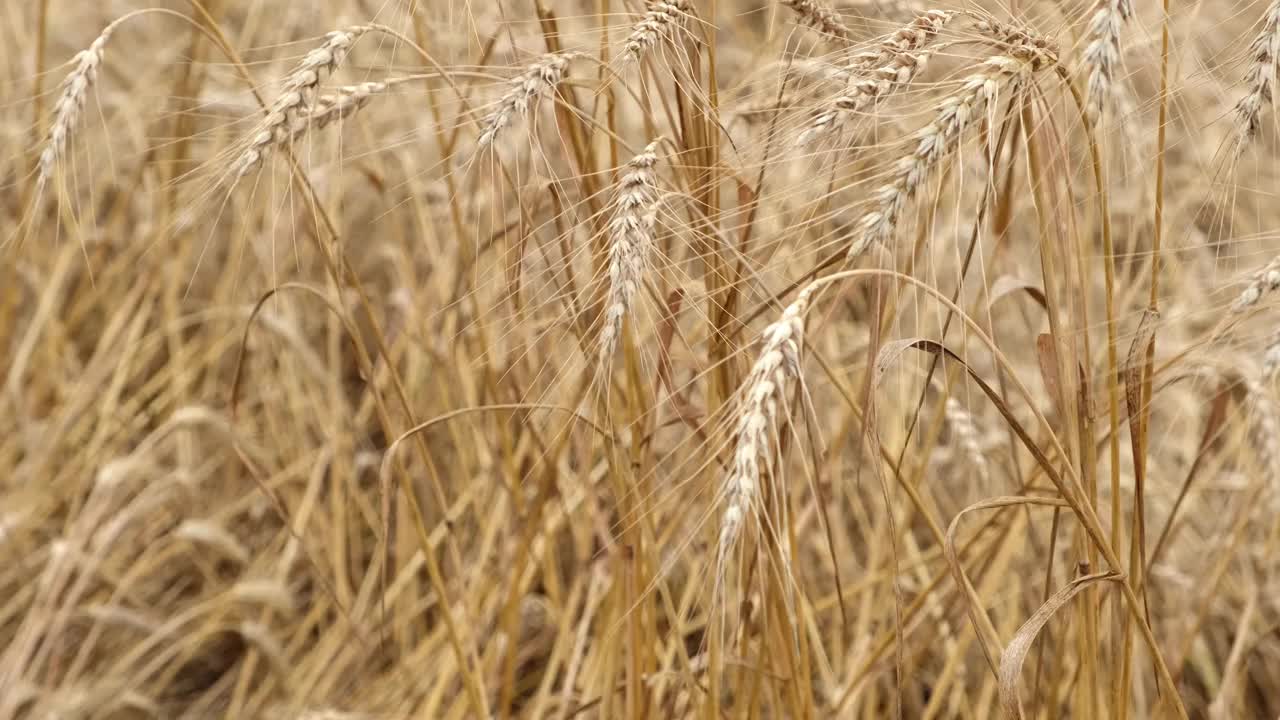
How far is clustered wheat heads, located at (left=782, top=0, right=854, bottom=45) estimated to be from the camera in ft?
2.71

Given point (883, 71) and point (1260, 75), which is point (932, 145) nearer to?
point (883, 71)

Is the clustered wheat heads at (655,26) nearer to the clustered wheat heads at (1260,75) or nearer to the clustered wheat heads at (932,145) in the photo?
the clustered wheat heads at (932,145)

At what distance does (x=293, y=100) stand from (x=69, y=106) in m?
0.18

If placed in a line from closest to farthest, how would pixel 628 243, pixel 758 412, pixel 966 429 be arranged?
pixel 758 412
pixel 628 243
pixel 966 429

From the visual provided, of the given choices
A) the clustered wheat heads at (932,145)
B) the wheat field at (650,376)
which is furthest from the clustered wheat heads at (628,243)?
the clustered wheat heads at (932,145)

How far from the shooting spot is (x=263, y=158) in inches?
31.6

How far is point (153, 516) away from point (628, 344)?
1086 mm

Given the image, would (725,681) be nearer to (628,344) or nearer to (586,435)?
(586,435)

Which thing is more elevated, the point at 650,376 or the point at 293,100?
the point at 293,100

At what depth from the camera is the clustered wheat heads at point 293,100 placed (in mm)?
787

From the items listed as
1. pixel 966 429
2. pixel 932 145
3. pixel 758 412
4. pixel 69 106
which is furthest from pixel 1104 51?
pixel 69 106

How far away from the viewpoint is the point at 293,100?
2.62 feet

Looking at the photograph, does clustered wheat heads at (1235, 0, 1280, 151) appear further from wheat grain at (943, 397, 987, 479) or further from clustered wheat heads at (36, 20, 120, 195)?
clustered wheat heads at (36, 20, 120, 195)

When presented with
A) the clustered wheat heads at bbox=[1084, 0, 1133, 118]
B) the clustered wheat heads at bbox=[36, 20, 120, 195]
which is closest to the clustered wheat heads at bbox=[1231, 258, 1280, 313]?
the clustered wheat heads at bbox=[1084, 0, 1133, 118]
